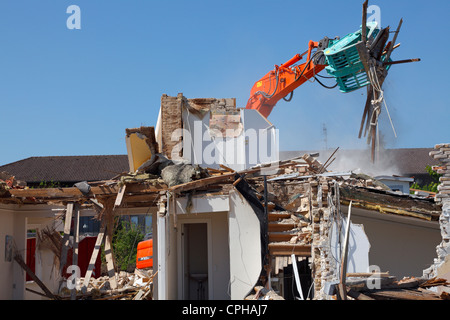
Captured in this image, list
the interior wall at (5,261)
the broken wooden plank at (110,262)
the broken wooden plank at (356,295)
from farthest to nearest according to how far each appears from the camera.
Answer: the interior wall at (5,261) → the broken wooden plank at (110,262) → the broken wooden plank at (356,295)

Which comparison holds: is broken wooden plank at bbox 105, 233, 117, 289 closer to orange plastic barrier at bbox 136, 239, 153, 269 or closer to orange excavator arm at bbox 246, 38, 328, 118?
orange excavator arm at bbox 246, 38, 328, 118

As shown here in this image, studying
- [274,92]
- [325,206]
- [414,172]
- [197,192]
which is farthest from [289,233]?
[414,172]

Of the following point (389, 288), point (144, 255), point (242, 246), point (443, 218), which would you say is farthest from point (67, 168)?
point (389, 288)

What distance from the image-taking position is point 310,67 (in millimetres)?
17609

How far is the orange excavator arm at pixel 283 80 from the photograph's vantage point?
680 inches

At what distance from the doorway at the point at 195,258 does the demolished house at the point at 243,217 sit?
3 centimetres

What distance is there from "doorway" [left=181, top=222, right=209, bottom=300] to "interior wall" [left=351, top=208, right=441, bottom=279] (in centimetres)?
493

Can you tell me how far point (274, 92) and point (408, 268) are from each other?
7.39 metres

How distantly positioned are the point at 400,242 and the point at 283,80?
22.5ft

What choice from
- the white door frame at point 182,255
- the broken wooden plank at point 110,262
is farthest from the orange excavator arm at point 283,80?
the broken wooden plank at point 110,262

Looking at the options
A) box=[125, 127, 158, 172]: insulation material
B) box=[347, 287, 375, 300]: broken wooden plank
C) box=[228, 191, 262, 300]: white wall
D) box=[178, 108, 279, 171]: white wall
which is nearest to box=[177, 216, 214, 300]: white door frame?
box=[228, 191, 262, 300]: white wall

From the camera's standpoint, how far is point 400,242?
47.5 ft

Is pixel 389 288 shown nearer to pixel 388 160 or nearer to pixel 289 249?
pixel 289 249

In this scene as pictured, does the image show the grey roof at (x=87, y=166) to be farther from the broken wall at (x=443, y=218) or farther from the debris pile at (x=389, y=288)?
the debris pile at (x=389, y=288)
